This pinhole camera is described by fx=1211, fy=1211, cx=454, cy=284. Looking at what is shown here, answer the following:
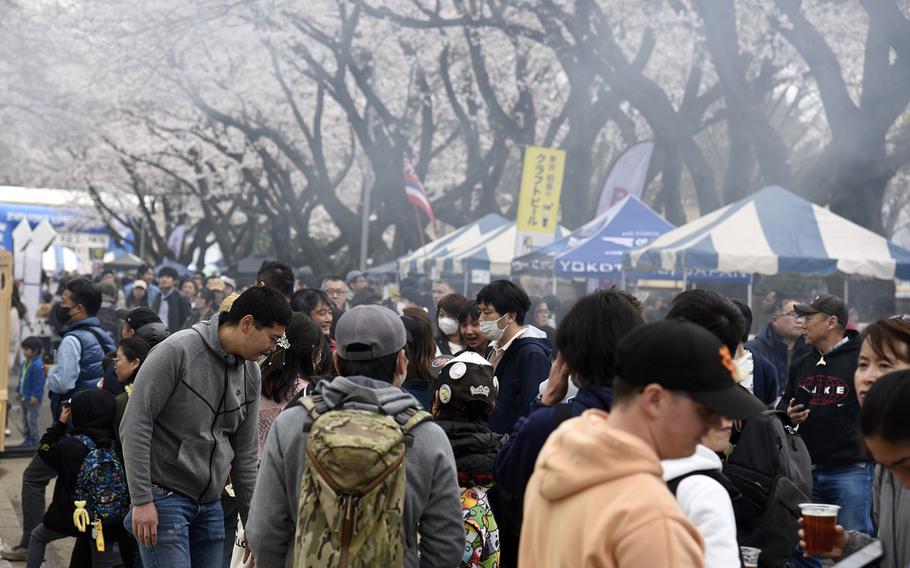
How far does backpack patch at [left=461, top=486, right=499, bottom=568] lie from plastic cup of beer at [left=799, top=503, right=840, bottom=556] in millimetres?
1708

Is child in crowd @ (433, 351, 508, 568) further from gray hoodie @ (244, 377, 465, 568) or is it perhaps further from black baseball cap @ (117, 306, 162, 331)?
black baseball cap @ (117, 306, 162, 331)

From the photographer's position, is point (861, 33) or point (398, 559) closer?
point (398, 559)

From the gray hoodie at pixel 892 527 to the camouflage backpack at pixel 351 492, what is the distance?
4.30 feet

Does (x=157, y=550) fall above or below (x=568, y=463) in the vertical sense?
below

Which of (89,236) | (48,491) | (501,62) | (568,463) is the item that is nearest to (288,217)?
(501,62)

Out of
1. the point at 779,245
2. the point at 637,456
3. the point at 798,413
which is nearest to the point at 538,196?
the point at 779,245

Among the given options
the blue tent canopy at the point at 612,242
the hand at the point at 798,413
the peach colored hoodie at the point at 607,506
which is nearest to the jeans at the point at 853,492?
the hand at the point at 798,413

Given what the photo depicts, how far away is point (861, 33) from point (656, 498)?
947 inches

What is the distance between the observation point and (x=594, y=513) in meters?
2.29

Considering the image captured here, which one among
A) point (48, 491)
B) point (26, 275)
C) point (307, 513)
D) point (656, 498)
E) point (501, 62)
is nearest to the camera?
point (656, 498)

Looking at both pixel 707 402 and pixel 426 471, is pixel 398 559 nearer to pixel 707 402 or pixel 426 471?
pixel 426 471

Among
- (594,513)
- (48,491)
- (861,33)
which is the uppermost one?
(861,33)

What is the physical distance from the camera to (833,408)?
22.2 feet

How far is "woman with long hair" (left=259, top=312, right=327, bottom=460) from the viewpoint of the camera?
5.81 m
